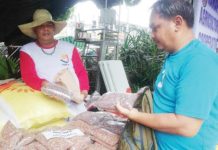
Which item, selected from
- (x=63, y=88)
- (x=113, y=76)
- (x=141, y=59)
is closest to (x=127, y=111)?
(x=63, y=88)

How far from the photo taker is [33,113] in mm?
1990

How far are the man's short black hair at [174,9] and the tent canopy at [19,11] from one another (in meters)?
3.72

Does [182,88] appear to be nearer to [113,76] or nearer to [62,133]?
[62,133]

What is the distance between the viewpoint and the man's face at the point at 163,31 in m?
1.25

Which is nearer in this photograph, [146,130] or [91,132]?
[146,130]

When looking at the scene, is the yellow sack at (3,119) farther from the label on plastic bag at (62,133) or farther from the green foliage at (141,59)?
the green foliage at (141,59)

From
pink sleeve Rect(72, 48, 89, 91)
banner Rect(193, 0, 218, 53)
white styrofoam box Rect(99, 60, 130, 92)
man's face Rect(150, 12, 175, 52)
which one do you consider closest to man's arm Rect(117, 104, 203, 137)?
man's face Rect(150, 12, 175, 52)

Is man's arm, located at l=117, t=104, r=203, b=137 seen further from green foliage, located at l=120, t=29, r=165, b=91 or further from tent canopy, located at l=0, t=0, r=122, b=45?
green foliage, located at l=120, t=29, r=165, b=91

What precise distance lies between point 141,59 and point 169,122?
484 centimetres

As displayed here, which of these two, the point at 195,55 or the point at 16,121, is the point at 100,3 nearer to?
the point at 16,121

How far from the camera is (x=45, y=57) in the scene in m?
2.52

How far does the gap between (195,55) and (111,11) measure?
14.7 ft

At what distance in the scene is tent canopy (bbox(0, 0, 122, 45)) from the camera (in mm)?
4770

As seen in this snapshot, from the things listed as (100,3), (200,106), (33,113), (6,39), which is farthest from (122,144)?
(6,39)
